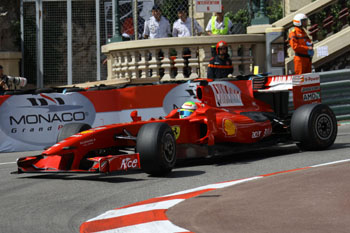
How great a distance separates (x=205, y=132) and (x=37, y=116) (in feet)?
15.3

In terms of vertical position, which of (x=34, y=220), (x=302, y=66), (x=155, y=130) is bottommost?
(x=34, y=220)

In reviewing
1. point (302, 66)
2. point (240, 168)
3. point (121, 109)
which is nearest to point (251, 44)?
point (302, 66)

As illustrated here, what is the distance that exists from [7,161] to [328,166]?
5.26 metres

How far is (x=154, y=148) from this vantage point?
8.11 m

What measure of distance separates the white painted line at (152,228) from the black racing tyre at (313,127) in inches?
186

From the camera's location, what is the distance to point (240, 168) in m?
8.89

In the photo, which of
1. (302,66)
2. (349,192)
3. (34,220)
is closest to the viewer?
(34,220)

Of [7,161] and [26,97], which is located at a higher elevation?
[26,97]

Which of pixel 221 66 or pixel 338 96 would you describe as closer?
pixel 221 66

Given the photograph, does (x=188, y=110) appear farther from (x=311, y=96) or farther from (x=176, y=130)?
(x=311, y=96)

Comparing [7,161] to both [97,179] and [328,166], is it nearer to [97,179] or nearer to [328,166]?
[97,179]

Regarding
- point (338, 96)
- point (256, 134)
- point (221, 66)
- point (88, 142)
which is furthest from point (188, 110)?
point (338, 96)

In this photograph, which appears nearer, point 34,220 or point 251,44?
point 34,220

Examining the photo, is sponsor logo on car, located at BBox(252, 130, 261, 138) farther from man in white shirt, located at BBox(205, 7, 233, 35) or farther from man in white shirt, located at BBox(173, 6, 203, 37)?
man in white shirt, located at BBox(173, 6, 203, 37)
